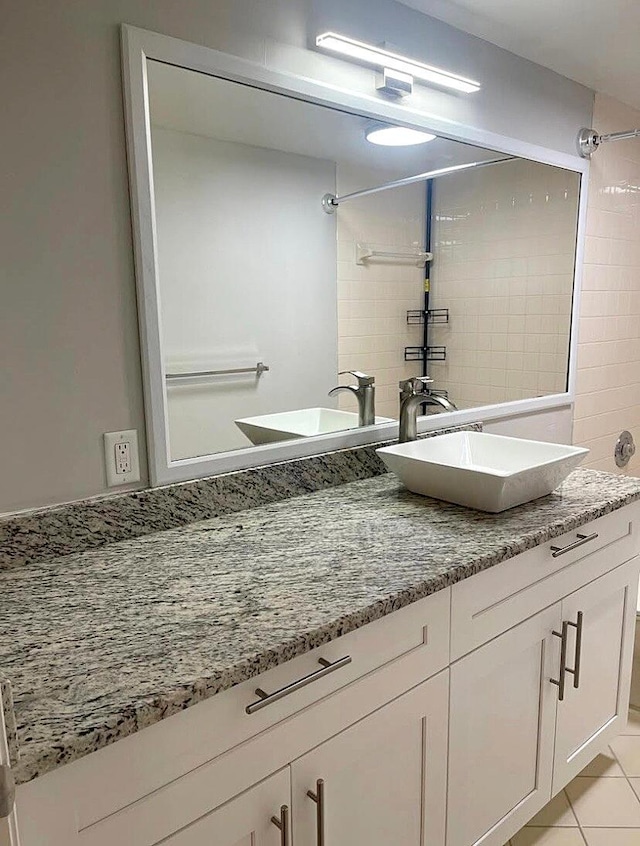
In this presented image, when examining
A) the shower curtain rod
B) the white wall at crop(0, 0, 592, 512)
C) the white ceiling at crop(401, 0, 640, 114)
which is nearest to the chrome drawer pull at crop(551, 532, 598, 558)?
the white wall at crop(0, 0, 592, 512)

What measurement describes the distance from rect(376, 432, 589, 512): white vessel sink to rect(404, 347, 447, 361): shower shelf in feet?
1.09

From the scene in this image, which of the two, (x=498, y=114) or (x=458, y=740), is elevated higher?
(x=498, y=114)

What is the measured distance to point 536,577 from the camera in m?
1.46

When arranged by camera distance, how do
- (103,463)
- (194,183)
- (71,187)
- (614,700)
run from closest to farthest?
(71,187) → (103,463) → (194,183) → (614,700)

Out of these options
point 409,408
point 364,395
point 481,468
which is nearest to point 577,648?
point 481,468

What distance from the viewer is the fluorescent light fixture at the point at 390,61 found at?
1.59 m

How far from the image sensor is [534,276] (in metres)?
2.58

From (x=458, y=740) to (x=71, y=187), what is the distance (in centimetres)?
141

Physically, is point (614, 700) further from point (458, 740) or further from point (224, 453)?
point (224, 453)

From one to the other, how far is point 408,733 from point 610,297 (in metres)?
2.34

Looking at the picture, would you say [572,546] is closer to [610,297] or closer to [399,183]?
[399,183]

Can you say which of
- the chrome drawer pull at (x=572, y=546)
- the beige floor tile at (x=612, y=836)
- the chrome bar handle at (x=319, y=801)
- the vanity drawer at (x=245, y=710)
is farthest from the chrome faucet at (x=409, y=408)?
the beige floor tile at (x=612, y=836)

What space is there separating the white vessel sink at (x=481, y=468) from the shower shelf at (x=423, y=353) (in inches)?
13.0

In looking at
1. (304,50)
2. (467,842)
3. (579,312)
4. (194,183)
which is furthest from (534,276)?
(467,842)
